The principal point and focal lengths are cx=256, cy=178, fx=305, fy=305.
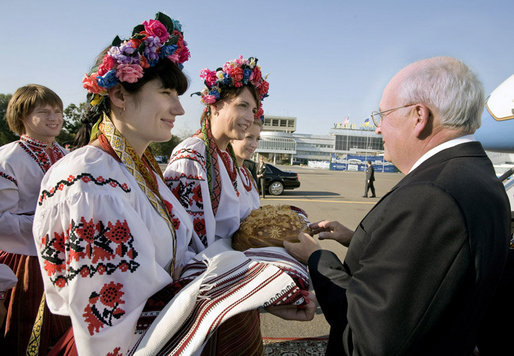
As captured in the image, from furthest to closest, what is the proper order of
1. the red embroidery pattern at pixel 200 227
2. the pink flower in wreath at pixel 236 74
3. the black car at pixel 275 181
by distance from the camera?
the black car at pixel 275 181
the pink flower in wreath at pixel 236 74
the red embroidery pattern at pixel 200 227

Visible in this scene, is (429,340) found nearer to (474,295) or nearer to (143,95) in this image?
(474,295)

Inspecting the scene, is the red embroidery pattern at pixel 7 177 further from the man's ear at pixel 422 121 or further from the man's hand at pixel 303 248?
the man's ear at pixel 422 121

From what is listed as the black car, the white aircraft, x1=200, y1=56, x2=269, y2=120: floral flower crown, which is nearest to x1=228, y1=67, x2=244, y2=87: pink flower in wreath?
x1=200, y1=56, x2=269, y2=120: floral flower crown

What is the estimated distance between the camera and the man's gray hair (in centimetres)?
118

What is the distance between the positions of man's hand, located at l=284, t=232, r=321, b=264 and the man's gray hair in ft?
2.66

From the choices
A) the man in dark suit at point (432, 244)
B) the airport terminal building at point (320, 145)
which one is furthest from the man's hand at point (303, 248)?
the airport terminal building at point (320, 145)

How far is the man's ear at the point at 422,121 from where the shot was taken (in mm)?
1234

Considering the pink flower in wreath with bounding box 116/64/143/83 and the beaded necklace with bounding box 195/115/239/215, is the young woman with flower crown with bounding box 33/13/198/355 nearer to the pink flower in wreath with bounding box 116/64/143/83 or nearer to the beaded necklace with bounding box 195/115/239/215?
the pink flower in wreath with bounding box 116/64/143/83

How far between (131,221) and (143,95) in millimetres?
626

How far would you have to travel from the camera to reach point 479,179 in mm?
1065

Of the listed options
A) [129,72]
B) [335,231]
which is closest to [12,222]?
[129,72]

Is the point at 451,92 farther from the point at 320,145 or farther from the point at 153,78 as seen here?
the point at 320,145

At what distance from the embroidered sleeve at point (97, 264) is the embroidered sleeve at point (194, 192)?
2.17 feet

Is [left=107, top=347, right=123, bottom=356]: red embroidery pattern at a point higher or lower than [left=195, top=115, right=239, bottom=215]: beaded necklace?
lower
